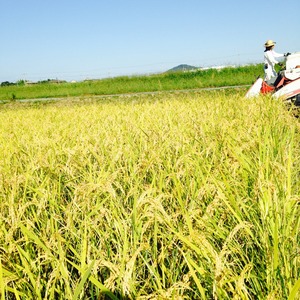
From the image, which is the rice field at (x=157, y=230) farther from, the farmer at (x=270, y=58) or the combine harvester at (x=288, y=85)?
the farmer at (x=270, y=58)

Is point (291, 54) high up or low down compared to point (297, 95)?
up

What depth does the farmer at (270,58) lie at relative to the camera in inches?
307

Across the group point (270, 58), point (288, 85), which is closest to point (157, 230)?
point (288, 85)

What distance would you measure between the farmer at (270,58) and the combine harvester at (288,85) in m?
0.42

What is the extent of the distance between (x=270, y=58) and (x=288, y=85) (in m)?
2.07

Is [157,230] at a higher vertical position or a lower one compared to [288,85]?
lower

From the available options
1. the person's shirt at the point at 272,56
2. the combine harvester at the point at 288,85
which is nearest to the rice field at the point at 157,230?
the combine harvester at the point at 288,85

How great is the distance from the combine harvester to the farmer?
0.42 meters

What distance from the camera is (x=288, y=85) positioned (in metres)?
5.98

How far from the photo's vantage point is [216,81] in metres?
18.9

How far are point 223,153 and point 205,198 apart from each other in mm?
728

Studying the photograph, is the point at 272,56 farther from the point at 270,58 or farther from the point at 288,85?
the point at 288,85

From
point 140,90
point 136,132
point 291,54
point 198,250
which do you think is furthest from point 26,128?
point 140,90

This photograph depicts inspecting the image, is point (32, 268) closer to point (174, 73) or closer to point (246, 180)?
point (246, 180)
